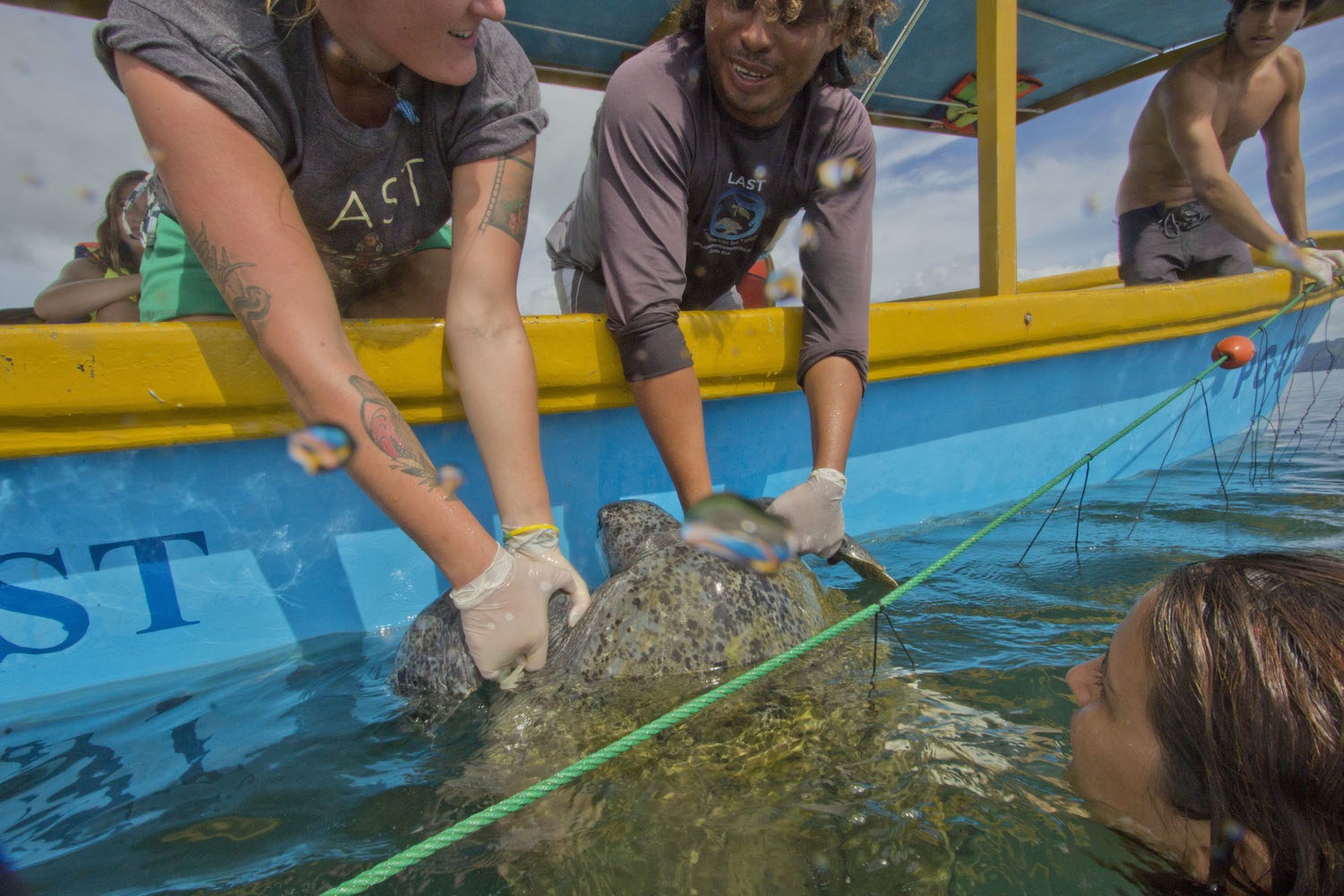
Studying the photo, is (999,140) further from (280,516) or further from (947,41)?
(280,516)

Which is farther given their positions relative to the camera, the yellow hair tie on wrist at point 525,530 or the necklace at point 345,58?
the yellow hair tie on wrist at point 525,530

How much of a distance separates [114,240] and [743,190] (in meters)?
3.02

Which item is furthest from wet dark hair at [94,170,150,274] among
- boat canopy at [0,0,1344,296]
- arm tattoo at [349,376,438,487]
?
arm tattoo at [349,376,438,487]

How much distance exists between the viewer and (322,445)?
5.13 feet

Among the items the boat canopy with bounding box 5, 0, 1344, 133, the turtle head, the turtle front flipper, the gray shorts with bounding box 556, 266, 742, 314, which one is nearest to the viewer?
the turtle head

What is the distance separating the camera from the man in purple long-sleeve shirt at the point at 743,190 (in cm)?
195

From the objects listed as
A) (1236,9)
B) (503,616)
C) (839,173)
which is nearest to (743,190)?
(839,173)

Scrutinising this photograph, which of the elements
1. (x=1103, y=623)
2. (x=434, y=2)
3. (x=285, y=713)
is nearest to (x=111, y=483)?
(x=285, y=713)

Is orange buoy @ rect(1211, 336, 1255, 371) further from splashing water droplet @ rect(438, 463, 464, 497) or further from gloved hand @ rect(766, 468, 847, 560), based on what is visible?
splashing water droplet @ rect(438, 463, 464, 497)

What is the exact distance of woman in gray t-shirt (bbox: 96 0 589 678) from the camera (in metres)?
1.44

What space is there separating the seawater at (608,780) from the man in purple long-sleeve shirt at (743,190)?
590 millimetres

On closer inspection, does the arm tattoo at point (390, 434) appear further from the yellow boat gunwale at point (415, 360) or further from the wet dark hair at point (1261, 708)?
the wet dark hair at point (1261, 708)

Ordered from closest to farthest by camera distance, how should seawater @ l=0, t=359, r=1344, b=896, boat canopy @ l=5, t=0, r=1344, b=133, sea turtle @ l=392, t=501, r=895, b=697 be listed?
seawater @ l=0, t=359, r=1344, b=896 < sea turtle @ l=392, t=501, r=895, b=697 < boat canopy @ l=5, t=0, r=1344, b=133

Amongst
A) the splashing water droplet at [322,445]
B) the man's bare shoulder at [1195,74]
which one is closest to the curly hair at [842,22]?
the splashing water droplet at [322,445]
